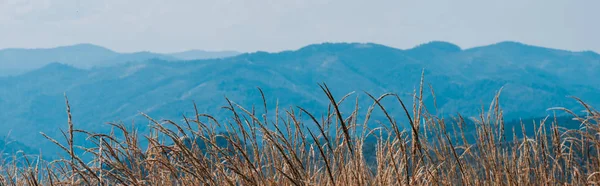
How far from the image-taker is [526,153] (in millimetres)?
2639

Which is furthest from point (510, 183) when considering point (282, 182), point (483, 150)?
point (282, 182)

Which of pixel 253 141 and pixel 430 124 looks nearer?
pixel 253 141

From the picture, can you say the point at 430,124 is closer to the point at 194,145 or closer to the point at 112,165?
the point at 194,145

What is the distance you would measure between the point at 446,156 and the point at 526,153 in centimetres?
32

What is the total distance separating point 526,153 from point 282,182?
1.02 m

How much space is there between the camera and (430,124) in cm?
275

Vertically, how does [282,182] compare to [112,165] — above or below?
below

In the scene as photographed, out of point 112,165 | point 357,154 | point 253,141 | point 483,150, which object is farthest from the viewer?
point 483,150

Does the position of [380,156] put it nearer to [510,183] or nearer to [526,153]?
[510,183]

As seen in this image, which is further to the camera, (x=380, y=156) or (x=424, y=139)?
(x=424, y=139)

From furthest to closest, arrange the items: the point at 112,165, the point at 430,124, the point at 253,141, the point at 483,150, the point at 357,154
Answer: the point at 430,124 < the point at 483,150 < the point at 253,141 < the point at 357,154 < the point at 112,165

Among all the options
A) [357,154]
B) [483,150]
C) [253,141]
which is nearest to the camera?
[357,154]

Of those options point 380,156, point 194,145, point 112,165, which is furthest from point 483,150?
point 112,165

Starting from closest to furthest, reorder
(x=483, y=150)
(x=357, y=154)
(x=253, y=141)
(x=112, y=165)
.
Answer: (x=112, y=165) < (x=357, y=154) < (x=253, y=141) < (x=483, y=150)
